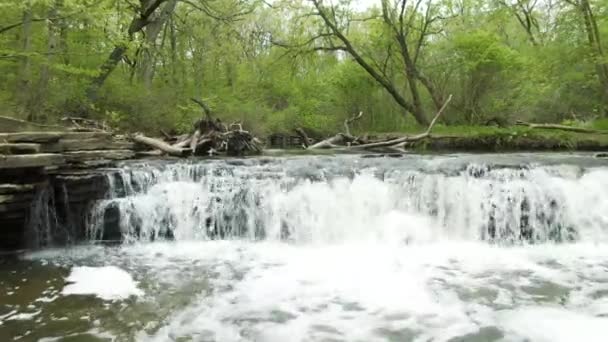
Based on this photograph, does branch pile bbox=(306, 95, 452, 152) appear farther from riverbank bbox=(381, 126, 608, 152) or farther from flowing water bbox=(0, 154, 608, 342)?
flowing water bbox=(0, 154, 608, 342)

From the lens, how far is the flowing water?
12.9 feet

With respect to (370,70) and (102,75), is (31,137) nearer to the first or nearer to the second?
(102,75)

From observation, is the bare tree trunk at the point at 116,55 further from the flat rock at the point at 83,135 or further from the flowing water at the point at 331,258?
the flowing water at the point at 331,258

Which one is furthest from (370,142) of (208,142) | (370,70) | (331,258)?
(331,258)

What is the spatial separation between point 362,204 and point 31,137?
4880mm

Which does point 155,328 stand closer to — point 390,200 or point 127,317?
point 127,317

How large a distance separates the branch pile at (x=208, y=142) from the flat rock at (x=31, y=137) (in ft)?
13.8

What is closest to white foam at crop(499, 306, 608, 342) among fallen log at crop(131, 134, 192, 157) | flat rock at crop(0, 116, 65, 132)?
flat rock at crop(0, 116, 65, 132)

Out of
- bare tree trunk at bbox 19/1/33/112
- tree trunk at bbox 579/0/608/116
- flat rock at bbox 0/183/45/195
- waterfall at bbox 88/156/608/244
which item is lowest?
waterfall at bbox 88/156/608/244

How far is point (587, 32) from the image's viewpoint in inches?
588

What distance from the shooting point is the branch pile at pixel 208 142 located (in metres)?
11.1

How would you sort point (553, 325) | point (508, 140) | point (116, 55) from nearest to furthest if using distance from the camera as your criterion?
point (553, 325), point (508, 140), point (116, 55)

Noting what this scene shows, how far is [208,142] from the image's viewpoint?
11.7 meters

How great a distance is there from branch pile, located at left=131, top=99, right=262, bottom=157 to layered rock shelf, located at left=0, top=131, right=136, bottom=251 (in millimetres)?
2980
